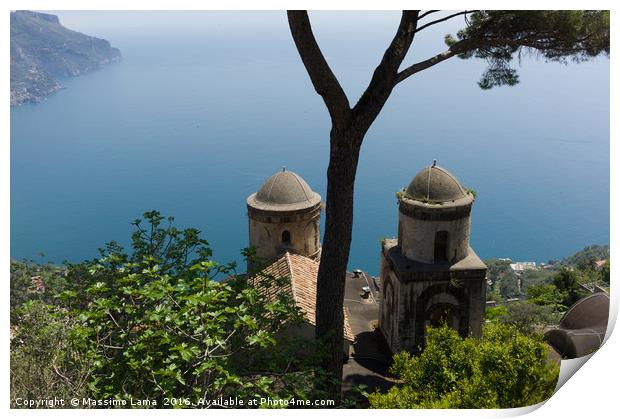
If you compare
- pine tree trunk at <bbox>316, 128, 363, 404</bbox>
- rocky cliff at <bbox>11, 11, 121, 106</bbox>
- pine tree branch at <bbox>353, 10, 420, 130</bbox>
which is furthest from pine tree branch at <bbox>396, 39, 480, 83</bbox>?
rocky cliff at <bbox>11, 11, 121, 106</bbox>

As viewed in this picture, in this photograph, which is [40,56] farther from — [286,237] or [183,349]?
[183,349]

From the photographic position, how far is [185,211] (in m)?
56.6

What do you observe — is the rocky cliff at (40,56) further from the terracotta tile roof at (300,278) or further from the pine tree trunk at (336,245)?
the pine tree trunk at (336,245)

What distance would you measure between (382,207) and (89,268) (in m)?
50.3

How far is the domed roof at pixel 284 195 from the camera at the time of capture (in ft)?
36.8

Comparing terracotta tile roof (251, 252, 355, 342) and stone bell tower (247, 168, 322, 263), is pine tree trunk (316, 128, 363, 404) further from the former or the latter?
stone bell tower (247, 168, 322, 263)

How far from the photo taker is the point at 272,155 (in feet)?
246

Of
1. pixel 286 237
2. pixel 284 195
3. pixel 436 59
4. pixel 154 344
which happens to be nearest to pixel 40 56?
pixel 284 195

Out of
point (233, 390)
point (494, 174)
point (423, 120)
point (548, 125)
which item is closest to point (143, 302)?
point (233, 390)

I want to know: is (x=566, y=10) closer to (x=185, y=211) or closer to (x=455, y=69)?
(x=185, y=211)

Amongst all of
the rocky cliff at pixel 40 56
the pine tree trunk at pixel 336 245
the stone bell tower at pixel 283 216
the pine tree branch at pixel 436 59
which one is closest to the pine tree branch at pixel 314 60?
the pine tree trunk at pixel 336 245

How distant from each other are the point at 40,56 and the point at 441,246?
118 feet

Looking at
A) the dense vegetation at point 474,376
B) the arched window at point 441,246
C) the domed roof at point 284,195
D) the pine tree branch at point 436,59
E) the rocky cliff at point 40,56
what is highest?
the rocky cliff at point 40,56

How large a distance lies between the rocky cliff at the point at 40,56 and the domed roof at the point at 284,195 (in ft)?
35.5
